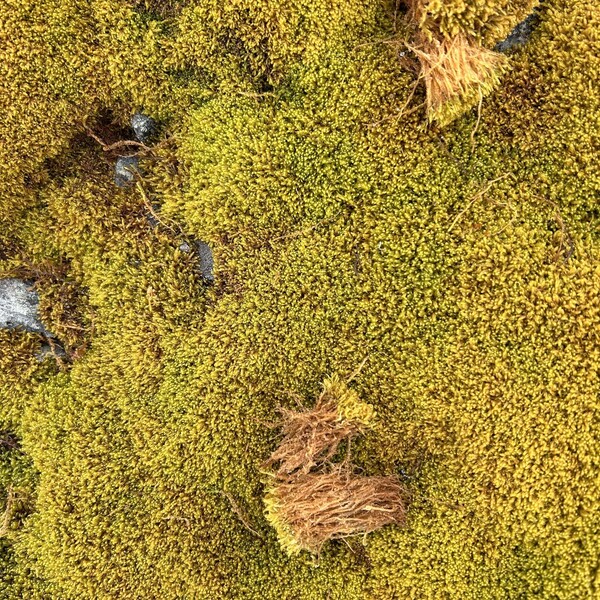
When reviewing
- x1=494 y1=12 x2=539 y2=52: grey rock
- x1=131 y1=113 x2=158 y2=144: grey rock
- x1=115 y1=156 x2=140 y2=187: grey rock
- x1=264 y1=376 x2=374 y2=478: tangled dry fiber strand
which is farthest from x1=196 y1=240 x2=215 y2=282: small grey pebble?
x1=494 y1=12 x2=539 y2=52: grey rock

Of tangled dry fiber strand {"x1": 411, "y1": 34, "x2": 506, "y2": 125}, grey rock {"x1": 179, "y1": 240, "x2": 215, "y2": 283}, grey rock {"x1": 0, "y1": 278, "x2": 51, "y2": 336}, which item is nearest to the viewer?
tangled dry fiber strand {"x1": 411, "y1": 34, "x2": 506, "y2": 125}

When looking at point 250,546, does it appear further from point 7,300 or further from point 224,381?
point 7,300

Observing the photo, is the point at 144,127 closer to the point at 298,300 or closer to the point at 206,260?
the point at 206,260

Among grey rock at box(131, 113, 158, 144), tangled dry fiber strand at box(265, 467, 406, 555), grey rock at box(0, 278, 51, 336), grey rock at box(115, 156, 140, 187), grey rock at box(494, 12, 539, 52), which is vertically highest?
grey rock at box(494, 12, 539, 52)

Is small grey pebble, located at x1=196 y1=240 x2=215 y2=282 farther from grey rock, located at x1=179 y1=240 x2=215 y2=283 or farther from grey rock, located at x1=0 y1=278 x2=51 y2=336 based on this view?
grey rock, located at x1=0 y1=278 x2=51 y2=336

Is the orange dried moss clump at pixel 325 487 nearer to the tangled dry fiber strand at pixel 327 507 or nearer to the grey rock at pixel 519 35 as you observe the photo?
the tangled dry fiber strand at pixel 327 507

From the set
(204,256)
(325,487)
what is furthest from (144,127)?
(325,487)

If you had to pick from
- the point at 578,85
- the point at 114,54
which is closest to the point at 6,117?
the point at 114,54
